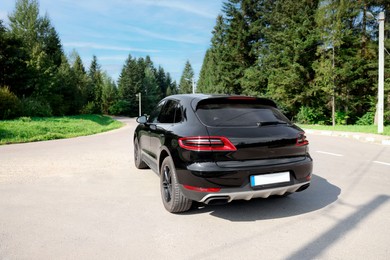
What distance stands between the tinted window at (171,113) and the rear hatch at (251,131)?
47 centimetres

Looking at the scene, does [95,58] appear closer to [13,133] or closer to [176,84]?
[176,84]

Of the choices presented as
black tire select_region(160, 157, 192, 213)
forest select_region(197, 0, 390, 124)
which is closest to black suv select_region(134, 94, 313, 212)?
black tire select_region(160, 157, 192, 213)

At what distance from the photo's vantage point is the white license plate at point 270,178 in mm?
3289

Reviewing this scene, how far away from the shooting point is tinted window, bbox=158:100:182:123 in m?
4.13

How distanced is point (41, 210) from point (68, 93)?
105 feet

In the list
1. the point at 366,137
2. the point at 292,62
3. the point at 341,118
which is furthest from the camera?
the point at 292,62

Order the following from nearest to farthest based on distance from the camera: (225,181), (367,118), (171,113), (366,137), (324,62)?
(225,181), (171,113), (366,137), (324,62), (367,118)

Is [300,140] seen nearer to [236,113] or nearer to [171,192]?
[236,113]

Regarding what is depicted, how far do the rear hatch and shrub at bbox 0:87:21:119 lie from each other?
19.2m

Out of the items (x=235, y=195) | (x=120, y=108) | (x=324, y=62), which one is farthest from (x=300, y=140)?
(x=120, y=108)

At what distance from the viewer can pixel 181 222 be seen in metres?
3.52

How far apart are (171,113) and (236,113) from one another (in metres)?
1.21

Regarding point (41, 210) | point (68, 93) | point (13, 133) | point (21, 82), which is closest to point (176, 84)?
point (68, 93)

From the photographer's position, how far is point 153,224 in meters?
3.46
